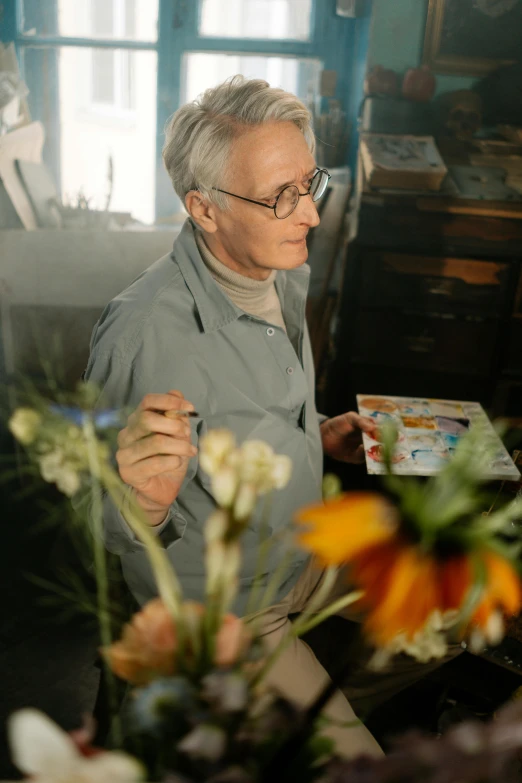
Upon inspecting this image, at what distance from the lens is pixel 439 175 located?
2494mm

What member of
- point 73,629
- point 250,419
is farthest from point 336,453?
point 73,629

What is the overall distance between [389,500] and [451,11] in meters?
2.46

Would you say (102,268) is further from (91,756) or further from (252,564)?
(91,756)

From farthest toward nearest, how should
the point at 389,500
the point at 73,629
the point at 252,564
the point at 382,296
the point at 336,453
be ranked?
the point at 382,296, the point at 73,629, the point at 336,453, the point at 252,564, the point at 389,500

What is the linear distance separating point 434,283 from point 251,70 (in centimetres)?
103

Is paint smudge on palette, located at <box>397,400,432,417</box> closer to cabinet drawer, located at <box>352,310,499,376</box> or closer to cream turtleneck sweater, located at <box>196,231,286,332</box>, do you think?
cream turtleneck sweater, located at <box>196,231,286,332</box>

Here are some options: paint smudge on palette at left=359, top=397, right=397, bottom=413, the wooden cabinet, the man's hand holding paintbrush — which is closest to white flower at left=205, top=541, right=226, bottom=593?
the man's hand holding paintbrush

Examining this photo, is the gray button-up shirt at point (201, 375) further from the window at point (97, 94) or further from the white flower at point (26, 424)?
the window at point (97, 94)

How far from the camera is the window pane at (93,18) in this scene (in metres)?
1.85

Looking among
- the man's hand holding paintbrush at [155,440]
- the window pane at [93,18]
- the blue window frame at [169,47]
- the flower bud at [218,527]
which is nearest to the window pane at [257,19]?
the blue window frame at [169,47]

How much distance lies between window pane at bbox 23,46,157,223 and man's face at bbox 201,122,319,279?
0.90 m

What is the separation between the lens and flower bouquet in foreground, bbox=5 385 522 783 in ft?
1.30

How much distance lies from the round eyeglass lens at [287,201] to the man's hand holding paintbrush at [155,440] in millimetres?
693

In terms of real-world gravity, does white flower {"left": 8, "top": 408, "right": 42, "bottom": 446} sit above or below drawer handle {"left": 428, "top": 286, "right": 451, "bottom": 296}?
above
